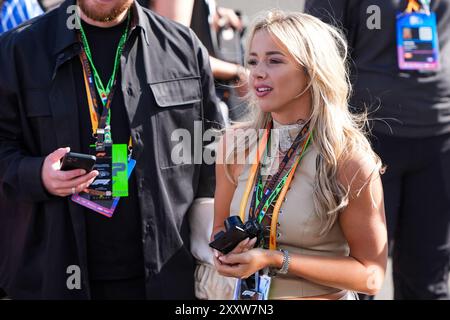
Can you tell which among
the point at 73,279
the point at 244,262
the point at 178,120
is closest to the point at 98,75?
the point at 178,120

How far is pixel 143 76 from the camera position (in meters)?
3.14

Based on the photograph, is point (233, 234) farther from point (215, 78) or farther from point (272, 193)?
point (215, 78)

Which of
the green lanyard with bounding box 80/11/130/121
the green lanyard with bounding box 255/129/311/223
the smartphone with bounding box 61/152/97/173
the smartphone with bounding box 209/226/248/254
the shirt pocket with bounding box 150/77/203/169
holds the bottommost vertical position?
the smartphone with bounding box 209/226/248/254

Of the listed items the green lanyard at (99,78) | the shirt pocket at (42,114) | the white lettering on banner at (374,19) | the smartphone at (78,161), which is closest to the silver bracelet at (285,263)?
the smartphone at (78,161)

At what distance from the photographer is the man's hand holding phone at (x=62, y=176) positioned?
284cm

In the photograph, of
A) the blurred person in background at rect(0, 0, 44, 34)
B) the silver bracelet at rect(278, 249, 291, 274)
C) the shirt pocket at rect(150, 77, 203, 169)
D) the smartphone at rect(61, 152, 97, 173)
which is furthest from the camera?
the blurred person in background at rect(0, 0, 44, 34)

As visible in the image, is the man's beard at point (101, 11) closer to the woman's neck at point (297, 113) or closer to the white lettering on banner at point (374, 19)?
the woman's neck at point (297, 113)

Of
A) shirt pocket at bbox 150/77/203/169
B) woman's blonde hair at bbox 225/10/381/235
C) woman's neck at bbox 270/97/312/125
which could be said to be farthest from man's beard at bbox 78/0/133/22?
woman's neck at bbox 270/97/312/125

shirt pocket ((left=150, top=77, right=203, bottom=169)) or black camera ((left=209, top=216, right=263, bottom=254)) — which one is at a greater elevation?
shirt pocket ((left=150, top=77, right=203, bottom=169))

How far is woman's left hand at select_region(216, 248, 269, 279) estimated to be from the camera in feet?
8.41

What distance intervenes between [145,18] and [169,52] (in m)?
0.17

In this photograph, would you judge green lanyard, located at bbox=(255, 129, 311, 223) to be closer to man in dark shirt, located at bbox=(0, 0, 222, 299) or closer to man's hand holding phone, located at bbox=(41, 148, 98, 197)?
man in dark shirt, located at bbox=(0, 0, 222, 299)

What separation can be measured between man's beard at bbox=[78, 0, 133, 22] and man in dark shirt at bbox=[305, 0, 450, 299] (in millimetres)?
1046
